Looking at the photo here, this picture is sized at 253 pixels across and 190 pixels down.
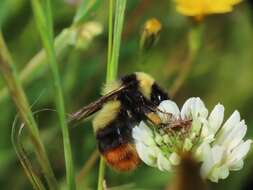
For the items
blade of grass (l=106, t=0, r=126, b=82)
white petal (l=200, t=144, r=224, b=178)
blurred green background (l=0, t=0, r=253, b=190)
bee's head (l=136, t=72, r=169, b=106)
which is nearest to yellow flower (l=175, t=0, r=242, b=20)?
blurred green background (l=0, t=0, r=253, b=190)

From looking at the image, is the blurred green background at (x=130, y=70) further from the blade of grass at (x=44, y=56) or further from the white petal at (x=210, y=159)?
the white petal at (x=210, y=159)

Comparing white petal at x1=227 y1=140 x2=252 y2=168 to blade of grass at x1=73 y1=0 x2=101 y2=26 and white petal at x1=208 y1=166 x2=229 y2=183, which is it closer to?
white petal at x1=208 y1=166 x2=229 y2=183

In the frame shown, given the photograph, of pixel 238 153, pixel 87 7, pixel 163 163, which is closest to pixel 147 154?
pixel 163 163

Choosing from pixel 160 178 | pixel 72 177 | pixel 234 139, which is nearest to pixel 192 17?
pixel 160 178

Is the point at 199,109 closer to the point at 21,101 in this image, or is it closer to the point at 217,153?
the point at 217,153

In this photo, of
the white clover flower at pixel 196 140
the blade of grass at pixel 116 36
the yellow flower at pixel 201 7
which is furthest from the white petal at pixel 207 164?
the yellow flower at pixel 201 7
